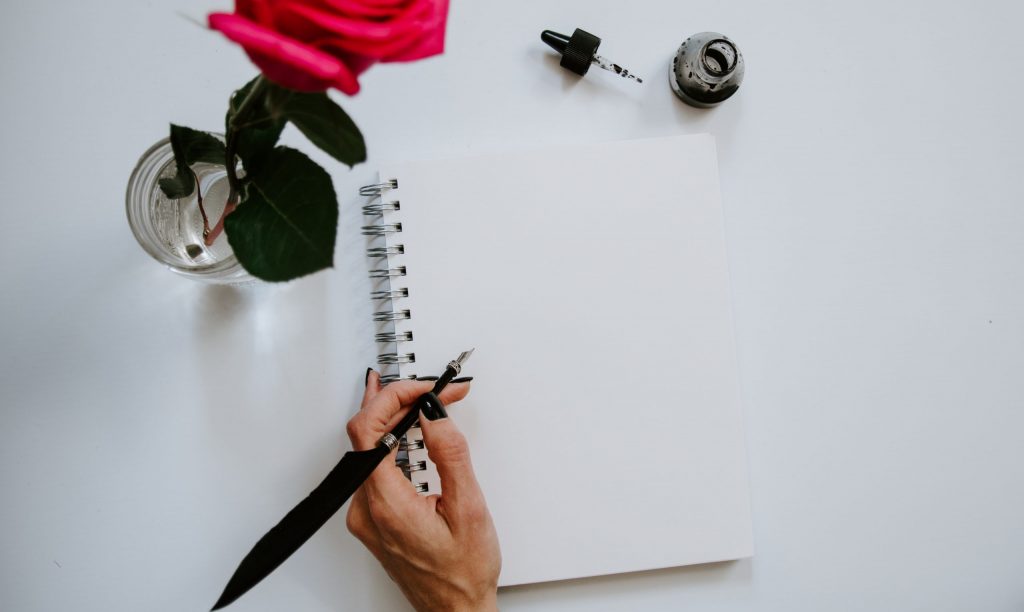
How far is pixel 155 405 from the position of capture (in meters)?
0.59

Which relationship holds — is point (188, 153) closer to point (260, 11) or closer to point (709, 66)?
point (260, 11)

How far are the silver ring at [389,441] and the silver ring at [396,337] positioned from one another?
0.32ft

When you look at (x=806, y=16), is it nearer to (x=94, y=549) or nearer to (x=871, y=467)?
(x=871, y=467)

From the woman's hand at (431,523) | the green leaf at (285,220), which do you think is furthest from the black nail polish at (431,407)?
the green leaf at (285,220)

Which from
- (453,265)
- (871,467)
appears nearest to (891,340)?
(871,467)

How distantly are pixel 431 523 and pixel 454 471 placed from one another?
5 cm

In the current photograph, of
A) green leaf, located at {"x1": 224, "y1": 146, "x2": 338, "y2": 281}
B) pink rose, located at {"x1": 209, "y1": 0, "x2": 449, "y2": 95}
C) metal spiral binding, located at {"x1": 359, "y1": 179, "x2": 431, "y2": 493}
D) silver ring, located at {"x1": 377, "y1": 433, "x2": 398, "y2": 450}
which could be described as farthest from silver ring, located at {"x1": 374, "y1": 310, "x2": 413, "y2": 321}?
pink rose, located at {"x1": 209, "y1": 0, "x2": 449, "y2": 95}

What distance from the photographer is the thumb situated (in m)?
0.52

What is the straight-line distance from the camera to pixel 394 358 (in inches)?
23.4

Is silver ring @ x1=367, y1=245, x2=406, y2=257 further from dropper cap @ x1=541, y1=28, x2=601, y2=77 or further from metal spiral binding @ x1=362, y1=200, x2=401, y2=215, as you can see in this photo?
dropper cap @ x1=541, y1=28, x2=601, y2=77

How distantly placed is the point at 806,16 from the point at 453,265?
0.45 meters

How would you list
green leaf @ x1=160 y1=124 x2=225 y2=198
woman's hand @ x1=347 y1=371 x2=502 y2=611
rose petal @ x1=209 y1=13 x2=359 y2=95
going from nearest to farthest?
rose petal @ x1=209 y1=13 x2=359 y2=95, green leaf @ x1=160 y1=124 x2=225 y2=198, woman's hand @ x1=347 y1=371 x2=502 y2=611

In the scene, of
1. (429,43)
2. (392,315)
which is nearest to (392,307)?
(392,315)

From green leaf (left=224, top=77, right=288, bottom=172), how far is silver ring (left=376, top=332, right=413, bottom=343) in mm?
235
